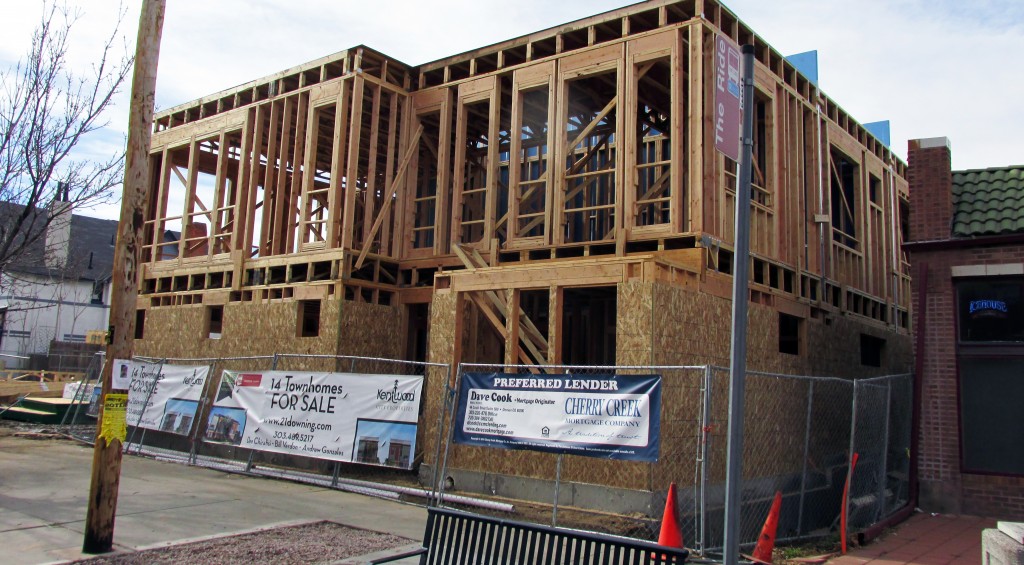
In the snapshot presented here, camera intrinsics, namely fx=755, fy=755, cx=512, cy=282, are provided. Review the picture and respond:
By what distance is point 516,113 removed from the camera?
1430 centimetres

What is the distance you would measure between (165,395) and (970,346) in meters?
14.1

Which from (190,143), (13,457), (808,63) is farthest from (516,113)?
A: (808,63)

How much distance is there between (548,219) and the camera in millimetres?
13562

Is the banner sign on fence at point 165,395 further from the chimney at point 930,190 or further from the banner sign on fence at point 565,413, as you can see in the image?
the chimney at point 930,190

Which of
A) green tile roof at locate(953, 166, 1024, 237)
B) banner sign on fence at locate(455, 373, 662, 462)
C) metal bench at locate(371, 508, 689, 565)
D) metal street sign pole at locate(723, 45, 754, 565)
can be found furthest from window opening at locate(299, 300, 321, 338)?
green tile roof at locate(953, 166, 1024, 237)

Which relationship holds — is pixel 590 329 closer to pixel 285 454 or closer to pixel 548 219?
pixel 548 219

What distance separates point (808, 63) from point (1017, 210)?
15215 mm

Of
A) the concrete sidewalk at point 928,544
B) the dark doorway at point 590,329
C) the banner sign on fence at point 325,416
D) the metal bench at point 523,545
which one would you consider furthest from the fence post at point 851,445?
the dark doorway at point 590,329

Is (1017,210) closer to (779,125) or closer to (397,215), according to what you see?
(779,125)

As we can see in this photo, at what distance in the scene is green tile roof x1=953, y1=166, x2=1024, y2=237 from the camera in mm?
11383

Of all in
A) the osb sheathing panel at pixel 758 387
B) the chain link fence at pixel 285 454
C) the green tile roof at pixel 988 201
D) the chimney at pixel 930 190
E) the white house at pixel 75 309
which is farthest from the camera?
the white house at pixel 75 309

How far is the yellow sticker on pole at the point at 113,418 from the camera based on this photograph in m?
7.38

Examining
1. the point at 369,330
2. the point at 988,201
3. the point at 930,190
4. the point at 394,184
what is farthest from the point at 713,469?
the point at 394,184

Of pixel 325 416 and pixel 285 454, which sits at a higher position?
pixel 325 416
